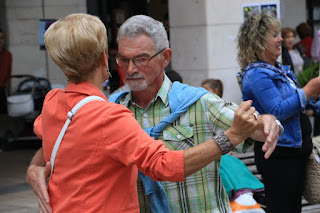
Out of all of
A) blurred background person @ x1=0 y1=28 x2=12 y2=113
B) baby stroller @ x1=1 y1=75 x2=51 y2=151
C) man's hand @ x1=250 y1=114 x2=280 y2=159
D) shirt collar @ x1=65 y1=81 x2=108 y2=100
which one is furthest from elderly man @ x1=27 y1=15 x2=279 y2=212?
blurred background person @ x1=0 y1=28 x2=12 y2=113

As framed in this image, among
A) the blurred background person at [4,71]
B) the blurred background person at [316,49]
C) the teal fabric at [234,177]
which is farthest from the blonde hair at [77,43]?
the blurred background person at [316,49]

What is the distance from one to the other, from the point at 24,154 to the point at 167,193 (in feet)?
27.5

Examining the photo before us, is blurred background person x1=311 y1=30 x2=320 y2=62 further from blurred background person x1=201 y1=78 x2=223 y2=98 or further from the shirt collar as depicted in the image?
the shirt collar

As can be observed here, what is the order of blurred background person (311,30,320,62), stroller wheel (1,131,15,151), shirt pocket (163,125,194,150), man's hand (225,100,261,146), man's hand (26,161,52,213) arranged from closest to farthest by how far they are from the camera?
man's hand (225,100,261,146) → man's hand (26,161,52,213) → shirt pocket (163,125,194,150) → stroller wheel (1,131,15,151) → blurred background person (311,30,320,62)

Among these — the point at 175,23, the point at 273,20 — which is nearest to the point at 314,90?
the point at 273,20

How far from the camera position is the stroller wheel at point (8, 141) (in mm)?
11453

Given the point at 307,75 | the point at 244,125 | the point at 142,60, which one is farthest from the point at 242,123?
the point at 307,75

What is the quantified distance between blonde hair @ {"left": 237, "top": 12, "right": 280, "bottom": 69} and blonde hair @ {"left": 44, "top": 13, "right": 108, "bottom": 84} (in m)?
2.40

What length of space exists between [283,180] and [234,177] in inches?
34.1

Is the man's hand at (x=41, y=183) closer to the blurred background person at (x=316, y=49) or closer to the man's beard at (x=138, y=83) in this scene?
the man's beard at (x=138, y=83)

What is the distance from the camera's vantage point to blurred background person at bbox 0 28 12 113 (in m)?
11.4

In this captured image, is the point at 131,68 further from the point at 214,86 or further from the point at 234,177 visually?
the point at 214,86

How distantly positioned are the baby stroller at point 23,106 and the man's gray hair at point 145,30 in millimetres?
8191

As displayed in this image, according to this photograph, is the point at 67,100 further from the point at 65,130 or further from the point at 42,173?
the point at 42,173
